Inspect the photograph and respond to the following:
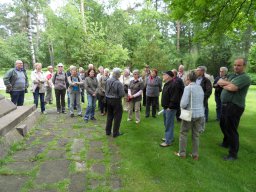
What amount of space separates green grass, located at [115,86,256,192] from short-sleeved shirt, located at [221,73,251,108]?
1261 millimetres

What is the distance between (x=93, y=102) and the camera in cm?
851

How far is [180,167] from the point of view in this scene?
4.80 metres

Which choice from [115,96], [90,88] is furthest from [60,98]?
[115,96]

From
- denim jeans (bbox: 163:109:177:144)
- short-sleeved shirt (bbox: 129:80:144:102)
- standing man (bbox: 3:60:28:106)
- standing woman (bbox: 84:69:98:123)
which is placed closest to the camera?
denim jeans (bbox: 163:109:177:144)

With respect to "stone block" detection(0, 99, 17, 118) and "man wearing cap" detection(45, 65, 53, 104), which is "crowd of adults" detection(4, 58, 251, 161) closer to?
"man wearing cap" detection(45, 65, 53, 104)

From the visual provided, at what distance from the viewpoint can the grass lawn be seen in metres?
4.11

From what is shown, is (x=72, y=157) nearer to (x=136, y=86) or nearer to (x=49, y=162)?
(x=49, y=162)

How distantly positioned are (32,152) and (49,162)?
73cm

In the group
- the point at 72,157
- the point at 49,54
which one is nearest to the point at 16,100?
the point at 72,157

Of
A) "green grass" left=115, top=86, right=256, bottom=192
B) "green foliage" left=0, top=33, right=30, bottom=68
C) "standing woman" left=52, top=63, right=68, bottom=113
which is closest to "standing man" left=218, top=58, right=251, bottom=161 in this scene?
"green grass" left=115, top=86, right=256, bottom=192

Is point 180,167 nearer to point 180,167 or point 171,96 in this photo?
point 180,167

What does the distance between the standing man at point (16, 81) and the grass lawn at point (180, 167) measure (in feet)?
12.7

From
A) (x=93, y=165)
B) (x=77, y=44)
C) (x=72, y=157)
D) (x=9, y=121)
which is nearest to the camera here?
(x=93, y=165)

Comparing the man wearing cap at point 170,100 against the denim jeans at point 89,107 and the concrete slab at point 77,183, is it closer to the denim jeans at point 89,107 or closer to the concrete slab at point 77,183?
the concrete slab at point 77,183
